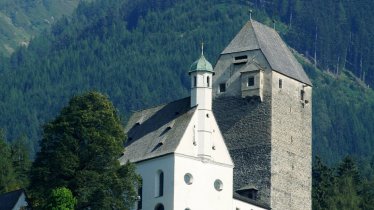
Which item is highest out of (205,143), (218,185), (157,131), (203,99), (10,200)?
(203,99)

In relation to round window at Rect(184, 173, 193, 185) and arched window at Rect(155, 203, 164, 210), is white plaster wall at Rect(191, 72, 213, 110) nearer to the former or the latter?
round window at Rect(184, 173, 193, 185)

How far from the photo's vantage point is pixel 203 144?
98312mm

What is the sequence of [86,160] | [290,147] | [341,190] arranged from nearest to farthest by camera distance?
[86,160] → [290,147] → [341,190]

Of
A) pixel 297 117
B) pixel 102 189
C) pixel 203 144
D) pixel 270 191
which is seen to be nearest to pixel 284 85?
pixel 297 117

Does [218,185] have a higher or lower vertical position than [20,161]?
lower

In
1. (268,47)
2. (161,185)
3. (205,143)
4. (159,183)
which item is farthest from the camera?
(268,47)

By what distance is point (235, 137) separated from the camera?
111625 mm

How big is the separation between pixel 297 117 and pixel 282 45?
769 centimetres

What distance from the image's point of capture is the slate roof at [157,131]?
3880 inches

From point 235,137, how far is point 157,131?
37.8 ft

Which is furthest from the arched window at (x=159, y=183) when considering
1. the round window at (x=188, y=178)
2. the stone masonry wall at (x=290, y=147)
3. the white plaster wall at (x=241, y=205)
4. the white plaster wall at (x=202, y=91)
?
the stone masonry wall at (x=290, y=147)

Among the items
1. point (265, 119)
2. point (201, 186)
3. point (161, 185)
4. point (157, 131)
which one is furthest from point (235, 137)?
point (161, 185)

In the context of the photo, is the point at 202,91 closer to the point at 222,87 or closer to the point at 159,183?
the point at 159,183

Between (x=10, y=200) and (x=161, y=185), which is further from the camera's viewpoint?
(x=10, y=200)
